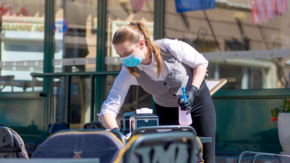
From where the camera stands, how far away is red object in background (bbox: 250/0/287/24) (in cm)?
574

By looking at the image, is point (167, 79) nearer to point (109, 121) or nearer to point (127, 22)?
point (109, 121)

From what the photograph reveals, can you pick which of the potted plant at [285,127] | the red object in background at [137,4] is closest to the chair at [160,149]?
the potted plant at [285,127]

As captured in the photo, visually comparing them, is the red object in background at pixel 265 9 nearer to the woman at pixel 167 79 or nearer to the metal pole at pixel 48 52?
the woman at pixel 167 79

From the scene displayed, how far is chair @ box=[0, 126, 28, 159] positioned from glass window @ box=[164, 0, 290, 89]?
361 centimetres

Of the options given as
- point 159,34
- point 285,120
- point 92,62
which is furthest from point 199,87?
point 92,62

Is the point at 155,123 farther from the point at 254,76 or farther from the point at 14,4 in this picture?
the point at 14,4

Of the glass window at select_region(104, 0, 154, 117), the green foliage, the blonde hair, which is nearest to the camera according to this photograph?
the blonde hair

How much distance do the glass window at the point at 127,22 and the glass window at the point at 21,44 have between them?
5.13ft

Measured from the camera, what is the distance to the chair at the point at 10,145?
3303 millimetres

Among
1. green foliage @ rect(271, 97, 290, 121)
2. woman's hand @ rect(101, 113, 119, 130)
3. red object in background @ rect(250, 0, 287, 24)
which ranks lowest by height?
green foliage @ rect(271, 97, 290, 121)

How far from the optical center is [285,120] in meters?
4.88

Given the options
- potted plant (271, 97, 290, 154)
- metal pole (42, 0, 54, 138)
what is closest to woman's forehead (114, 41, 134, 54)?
potted plant (271, 97, 290, 154)

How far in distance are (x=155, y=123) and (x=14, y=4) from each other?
20.7 ft

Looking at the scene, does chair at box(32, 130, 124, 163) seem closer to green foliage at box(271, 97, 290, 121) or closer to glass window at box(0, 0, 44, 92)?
green foliage at box(271, 97, 290, 121)
